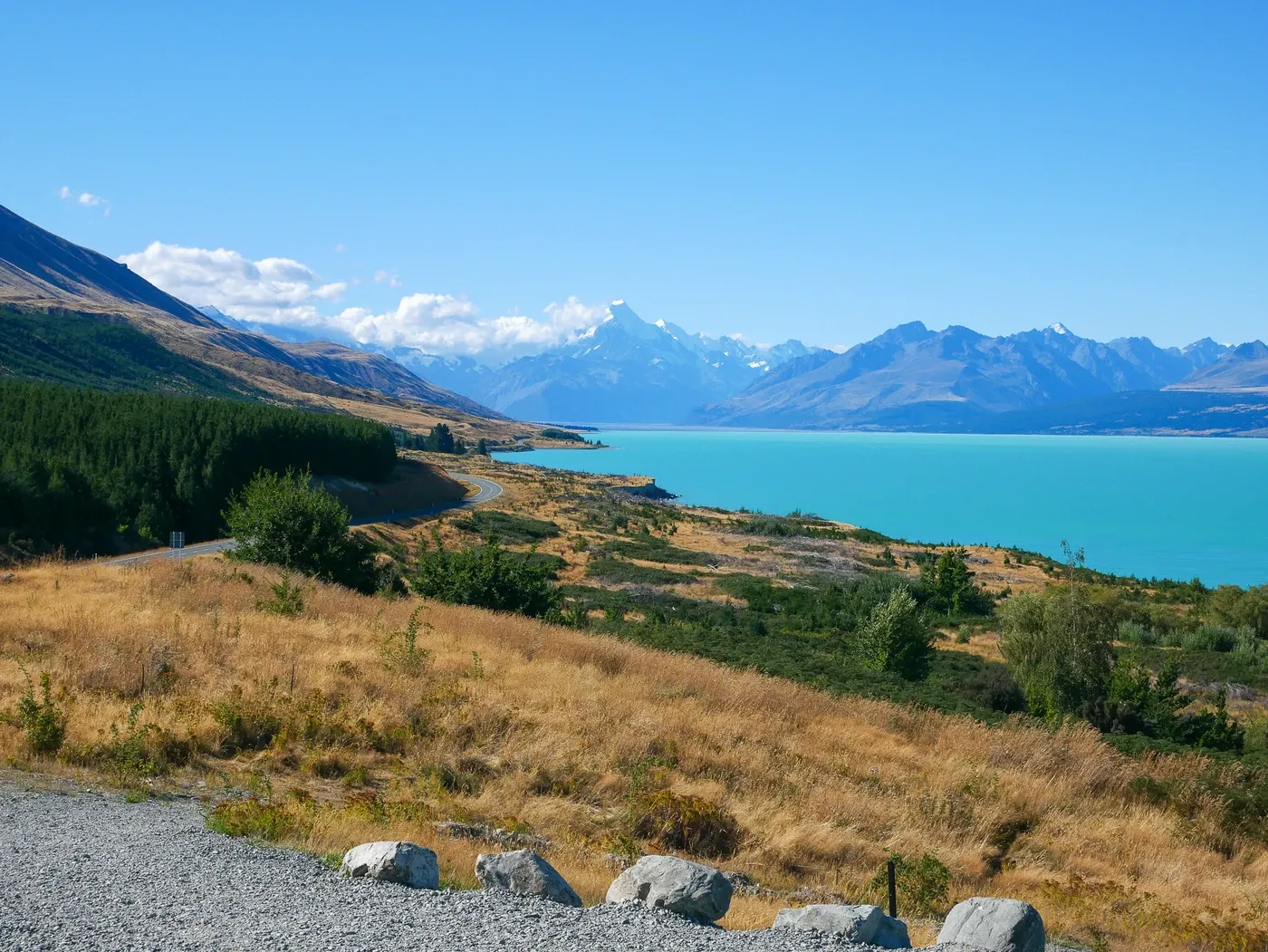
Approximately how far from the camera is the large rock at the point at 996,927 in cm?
666

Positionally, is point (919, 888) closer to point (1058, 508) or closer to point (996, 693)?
point (996, 693)

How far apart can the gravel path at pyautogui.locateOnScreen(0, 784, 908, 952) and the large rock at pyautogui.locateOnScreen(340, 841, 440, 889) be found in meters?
0.09

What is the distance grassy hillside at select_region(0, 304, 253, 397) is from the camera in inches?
6058

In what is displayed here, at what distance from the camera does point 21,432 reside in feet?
178

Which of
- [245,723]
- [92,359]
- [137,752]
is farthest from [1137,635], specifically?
[92,359]

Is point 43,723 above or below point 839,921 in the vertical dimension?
below

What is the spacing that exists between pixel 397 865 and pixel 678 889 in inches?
83.8

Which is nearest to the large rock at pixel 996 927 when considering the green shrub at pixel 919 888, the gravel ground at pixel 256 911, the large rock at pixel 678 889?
the gravel ground at pixel 256 911

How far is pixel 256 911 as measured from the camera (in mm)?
6461

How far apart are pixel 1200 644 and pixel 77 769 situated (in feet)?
129

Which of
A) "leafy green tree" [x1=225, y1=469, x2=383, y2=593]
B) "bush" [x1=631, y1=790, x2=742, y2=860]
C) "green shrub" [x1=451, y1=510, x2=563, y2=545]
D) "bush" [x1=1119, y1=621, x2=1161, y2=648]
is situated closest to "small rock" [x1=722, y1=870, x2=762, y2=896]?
"bush" [x1=631, y1=790, x2=742, y2=860]

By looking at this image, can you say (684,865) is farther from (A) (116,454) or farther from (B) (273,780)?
(A) (116,454)

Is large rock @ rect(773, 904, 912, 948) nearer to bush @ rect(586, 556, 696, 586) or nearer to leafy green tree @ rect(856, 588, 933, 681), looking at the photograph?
leafy green tree @ rect(856, 588, 933, 681)

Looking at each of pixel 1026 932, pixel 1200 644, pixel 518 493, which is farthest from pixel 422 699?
pixel 518 493
